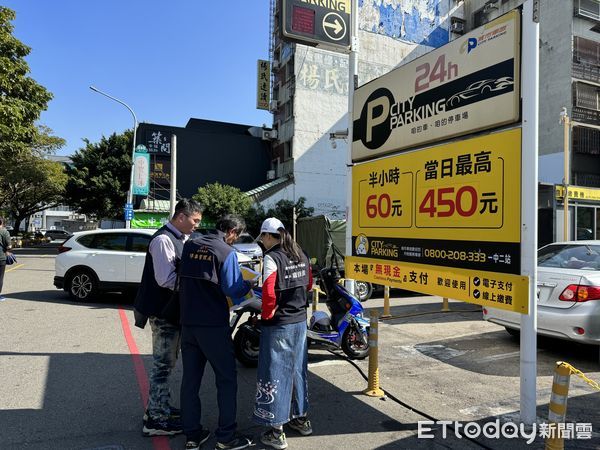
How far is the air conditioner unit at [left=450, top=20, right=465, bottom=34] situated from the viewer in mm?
33828

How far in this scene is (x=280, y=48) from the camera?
32.5 metres

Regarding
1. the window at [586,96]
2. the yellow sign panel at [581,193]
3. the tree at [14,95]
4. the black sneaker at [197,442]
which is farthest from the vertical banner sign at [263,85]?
the black sneaker at [197,442]

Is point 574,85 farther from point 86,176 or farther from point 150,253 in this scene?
point 86,176

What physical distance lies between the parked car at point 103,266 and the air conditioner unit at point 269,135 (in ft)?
77.4

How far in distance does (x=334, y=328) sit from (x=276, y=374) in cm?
251

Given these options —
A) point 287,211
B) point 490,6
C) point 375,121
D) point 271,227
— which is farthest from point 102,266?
point 490,6

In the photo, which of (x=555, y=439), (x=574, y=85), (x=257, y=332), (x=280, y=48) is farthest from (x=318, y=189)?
(x=555, y=439)

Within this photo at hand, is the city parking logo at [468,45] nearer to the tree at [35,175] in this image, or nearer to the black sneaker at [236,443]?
the black sneaker at [236,443]

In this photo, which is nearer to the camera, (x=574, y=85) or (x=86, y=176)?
(x=574, y=85)

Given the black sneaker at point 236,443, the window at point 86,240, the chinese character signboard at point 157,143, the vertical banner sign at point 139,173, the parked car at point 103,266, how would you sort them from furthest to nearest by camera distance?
the chinese character signboard at point 157,143 < the vertical banner sign at point 139,173 < the window at point 86,240 < the parked car at point 103,266 < the black sneaker at point 236,443

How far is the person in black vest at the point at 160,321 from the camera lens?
3678 mm

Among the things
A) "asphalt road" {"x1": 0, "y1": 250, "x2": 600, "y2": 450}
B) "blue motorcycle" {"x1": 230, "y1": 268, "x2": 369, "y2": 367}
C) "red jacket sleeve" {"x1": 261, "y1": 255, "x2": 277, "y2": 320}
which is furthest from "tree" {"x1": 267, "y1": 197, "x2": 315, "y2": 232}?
"red jacket sleeve" {"x1": 261, "y1": 255, "x2": 277, "y2": 320}

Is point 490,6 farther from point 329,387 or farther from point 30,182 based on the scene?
point 30,182

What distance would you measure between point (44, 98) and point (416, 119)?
693 inches
